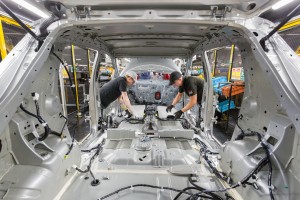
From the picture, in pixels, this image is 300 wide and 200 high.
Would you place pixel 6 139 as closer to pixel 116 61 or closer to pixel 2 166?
pixel 2 166

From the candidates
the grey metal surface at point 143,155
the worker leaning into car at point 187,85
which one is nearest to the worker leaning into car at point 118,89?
the worker leaning into car at point 187,85

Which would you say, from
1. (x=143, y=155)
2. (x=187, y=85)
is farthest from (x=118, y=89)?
(x=143, y=155)

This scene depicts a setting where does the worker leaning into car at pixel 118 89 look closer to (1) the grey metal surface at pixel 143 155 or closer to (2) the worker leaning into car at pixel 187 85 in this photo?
(2) the worker leaning into car at pixel 187 85

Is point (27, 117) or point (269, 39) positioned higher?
point (269, 39)

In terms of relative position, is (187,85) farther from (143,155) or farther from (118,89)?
(143,155)

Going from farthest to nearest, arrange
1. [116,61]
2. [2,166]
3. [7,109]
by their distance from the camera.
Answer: [116,61], [2,166], [7,109]

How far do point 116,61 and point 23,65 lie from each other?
11.1ft

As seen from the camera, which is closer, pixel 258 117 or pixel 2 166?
pixel 2 166

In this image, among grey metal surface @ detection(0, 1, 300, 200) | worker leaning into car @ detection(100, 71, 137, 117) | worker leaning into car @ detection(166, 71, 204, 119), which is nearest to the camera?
grey metal surface @ detection(0, 1, 300, 200)

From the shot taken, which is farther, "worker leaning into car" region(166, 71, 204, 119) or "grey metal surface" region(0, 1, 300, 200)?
"worker leaning into car" region(166, 71, 204, 119)

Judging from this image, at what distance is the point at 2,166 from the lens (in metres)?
1.51

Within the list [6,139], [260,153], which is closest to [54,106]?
[6,139]

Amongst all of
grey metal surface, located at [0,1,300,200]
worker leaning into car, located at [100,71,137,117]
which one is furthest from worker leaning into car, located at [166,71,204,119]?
grey metal surface, located at [0,1,300,200]

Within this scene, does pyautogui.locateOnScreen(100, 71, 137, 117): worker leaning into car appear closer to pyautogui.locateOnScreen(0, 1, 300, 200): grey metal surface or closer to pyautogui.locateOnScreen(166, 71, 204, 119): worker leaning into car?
pyautogui.locateOnScreen(166, 71, 204, 119): worker leaning into car
